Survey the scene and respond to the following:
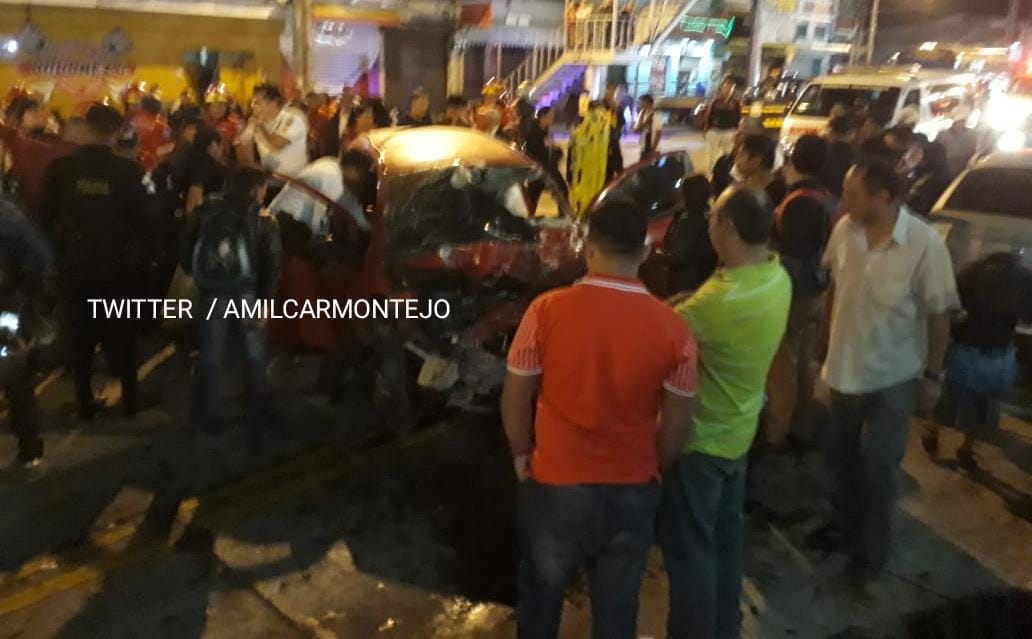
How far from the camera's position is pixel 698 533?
117 inches

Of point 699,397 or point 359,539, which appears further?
point 359,539

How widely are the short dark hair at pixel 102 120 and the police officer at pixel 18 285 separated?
2.51ft

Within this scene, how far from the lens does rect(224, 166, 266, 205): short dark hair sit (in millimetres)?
4664

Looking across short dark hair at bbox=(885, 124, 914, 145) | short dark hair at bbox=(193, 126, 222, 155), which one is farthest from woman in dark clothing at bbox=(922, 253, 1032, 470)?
short dark hair at bbox=(193, 126, 222, 155)

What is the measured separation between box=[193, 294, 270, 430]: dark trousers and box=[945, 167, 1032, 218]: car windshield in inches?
205

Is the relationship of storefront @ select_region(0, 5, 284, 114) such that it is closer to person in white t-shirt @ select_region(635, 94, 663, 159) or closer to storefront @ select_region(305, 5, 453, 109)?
storefront @ select_region(305, 5, 453, 109)

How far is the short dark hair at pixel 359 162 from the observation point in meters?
5.67

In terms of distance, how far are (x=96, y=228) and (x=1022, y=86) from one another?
50.4 feet

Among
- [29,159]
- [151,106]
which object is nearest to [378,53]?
[151,106]

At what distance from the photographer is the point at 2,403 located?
5699 millimetres

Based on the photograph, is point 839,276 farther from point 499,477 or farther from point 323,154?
point 323,154

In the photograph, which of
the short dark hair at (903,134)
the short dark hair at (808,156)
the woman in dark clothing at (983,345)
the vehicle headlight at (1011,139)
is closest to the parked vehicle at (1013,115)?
the vehicle headlight at (1011,139)

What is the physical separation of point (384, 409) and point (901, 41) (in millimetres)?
42143

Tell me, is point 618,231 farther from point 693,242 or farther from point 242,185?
point 242,185
